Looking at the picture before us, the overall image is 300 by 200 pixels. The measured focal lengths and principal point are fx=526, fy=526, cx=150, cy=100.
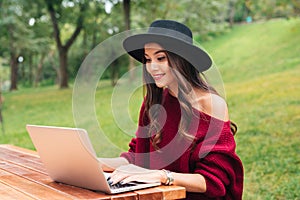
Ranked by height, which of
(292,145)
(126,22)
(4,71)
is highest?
(126,22)

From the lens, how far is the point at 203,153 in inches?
76.4

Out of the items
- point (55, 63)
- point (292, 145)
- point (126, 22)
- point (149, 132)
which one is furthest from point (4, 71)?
point (149, 132)

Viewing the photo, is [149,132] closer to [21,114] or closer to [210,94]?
[210,94]

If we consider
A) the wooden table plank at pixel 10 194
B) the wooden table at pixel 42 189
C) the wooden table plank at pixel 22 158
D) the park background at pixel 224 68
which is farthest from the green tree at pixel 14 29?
the wooden table plank at pixel 10 194

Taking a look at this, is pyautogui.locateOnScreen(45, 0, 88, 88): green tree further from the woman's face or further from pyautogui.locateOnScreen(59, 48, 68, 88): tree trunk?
the woman's face

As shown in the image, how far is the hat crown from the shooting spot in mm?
2037

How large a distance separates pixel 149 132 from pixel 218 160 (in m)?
0.51

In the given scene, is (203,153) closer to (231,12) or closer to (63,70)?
(63,70)

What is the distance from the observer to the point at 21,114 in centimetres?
1342

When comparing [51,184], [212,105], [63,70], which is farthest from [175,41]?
[63,70]

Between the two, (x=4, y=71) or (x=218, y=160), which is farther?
(x=4, y=71)

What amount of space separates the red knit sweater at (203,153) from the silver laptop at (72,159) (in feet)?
0.92

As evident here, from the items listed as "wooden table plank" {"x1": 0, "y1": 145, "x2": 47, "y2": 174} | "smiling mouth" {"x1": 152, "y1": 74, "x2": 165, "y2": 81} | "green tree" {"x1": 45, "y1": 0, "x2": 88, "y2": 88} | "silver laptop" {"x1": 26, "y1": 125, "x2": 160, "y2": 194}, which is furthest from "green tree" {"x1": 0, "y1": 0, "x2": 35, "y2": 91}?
"silver laptop" {"x1": 26, "y1": 125, "x2": 160, "y2": 194}

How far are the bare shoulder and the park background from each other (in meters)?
0.47
